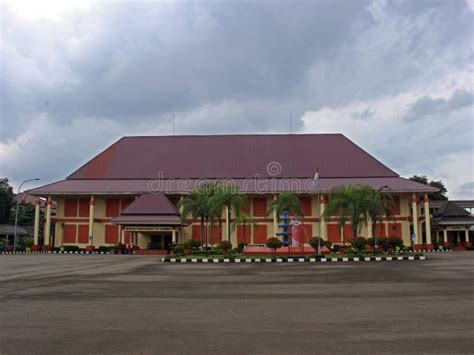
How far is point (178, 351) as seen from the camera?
495 cm

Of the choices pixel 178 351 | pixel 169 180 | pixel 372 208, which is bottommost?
pixel 178 351

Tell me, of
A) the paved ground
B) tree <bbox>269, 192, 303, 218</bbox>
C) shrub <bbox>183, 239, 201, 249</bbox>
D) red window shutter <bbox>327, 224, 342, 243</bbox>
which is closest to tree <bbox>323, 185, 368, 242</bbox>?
tree <bbox>269, 192, 303, 218</bbox>

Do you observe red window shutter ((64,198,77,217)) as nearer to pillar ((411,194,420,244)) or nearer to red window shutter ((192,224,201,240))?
red window shutter ((192,224,201,240))

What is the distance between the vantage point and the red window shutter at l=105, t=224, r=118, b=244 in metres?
41.3

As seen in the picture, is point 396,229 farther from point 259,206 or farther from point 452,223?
point 259,206

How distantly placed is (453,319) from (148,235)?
35806 millimetres

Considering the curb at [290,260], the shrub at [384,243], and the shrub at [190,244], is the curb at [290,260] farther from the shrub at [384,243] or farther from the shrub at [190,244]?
the shrub at [190,244]

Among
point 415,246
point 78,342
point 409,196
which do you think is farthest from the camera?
point 409,196

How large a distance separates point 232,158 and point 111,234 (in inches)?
529

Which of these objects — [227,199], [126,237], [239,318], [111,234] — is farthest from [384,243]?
[111,234]

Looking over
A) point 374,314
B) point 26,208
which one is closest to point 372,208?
point 374,314

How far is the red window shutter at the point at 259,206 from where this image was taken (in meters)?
41.1

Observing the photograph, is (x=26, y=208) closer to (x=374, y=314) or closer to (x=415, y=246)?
(x=415, y=246)

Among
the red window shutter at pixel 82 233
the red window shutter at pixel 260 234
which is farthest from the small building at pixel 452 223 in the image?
the red window shutter at pixel 82 233
